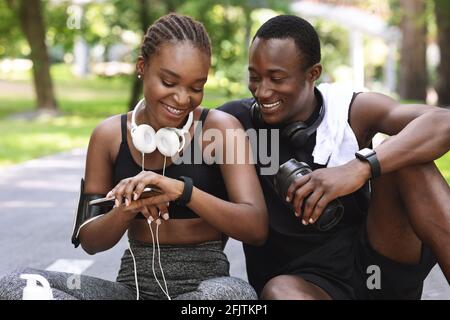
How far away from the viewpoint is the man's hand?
289 centimetres

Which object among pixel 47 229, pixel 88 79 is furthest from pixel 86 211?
pixel 88 79

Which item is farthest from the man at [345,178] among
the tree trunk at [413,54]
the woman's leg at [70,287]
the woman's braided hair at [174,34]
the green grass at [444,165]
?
the tree trunk at [413,54]

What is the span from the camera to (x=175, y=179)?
2.82 meters

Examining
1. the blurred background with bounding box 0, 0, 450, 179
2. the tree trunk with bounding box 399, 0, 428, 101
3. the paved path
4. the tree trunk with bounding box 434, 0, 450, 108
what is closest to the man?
the paved path

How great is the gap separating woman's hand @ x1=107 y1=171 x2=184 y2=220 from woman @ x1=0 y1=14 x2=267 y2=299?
14mm

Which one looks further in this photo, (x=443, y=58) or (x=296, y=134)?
(x=443, y=58)

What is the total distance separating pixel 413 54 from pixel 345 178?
20540 mm

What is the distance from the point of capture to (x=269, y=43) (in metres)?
3.22

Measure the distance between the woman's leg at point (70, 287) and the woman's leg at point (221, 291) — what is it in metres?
0.29

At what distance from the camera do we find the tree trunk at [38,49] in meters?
19.7

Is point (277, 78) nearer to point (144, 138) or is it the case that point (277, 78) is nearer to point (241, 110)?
point (241, 110)

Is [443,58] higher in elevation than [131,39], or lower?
lower

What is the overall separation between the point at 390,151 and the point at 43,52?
17.8 m

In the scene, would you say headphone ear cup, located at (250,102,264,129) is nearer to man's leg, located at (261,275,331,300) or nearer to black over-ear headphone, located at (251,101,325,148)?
black over-ear headphone, located at (251,101,325,148)
